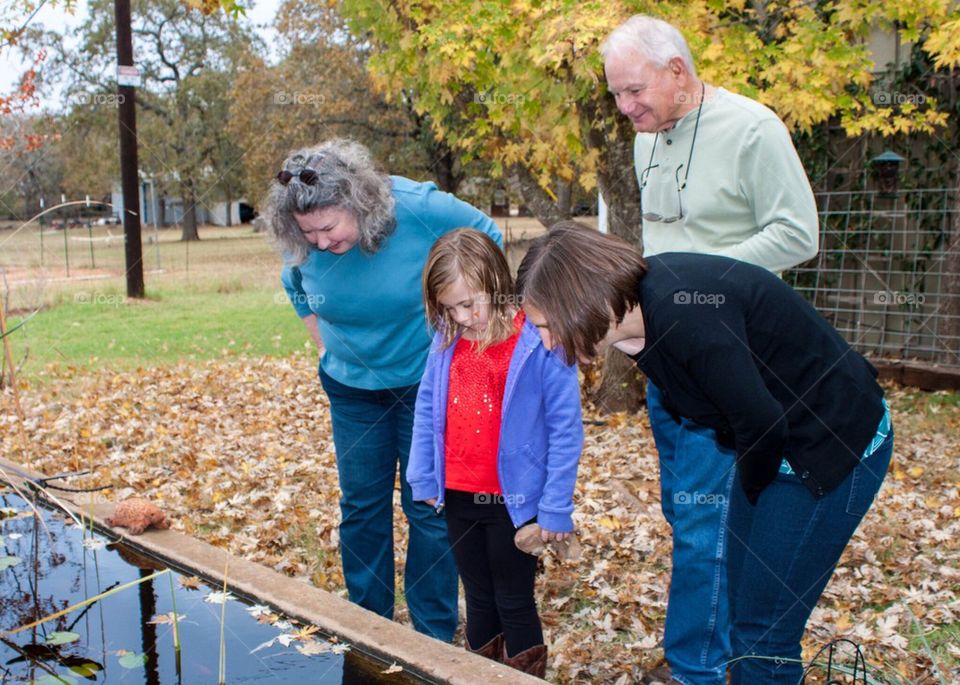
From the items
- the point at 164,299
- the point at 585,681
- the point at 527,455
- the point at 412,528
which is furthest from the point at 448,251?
the point at 164,299

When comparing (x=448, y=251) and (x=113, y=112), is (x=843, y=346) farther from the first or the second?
(x=113, y=112)

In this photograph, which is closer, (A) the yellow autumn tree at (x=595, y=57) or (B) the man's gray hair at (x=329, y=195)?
(B) the man's gray hair at (x=329, y=195)

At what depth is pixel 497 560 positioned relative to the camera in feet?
9.16

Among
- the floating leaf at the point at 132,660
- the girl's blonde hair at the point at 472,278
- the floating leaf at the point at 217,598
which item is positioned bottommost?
the floating leaf at the point at 132,660

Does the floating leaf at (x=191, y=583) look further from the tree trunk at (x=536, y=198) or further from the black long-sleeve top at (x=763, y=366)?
the tree trunk at (x=536, y=198)

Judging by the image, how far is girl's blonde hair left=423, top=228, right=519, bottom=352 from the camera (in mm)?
2604

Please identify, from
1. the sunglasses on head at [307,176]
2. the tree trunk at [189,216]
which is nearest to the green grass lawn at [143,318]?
the sunglasses on head at [307,176]

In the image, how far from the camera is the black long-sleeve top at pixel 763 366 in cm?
183

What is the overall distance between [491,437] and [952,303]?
6666mm

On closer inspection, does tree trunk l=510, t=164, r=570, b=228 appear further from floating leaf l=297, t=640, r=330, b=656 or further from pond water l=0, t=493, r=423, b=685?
floating leaf l=297, t=640, r=330, b=656

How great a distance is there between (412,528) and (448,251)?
43.7 inches

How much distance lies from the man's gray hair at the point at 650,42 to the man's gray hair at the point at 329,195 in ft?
2.79

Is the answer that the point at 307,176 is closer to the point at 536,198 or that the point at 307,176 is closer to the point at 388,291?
the point at 388,291

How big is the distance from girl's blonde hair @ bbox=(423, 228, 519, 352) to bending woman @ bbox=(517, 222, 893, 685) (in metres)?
0.55
